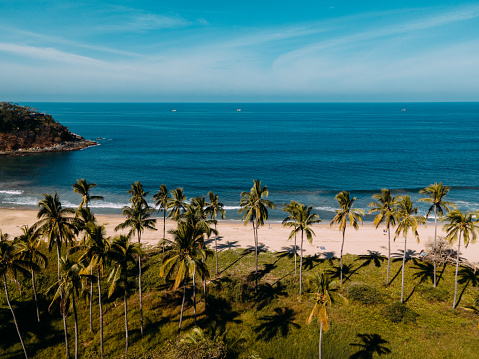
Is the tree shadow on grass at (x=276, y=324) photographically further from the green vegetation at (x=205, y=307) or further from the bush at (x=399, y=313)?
the bush at (x=399, y=313)

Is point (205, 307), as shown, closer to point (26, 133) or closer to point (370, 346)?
point (370, 346)

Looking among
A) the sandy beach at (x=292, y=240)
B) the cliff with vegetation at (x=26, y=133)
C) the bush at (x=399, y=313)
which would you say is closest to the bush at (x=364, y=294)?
the bush at (x=399, y=313)

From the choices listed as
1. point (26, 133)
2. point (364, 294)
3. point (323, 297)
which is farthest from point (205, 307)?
point (26, 133)

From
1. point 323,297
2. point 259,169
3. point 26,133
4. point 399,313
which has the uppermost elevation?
point 26,133

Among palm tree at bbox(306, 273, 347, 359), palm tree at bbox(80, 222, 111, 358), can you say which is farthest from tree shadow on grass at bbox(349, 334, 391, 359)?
palm tree at bbox(80, 222, 111, 358)

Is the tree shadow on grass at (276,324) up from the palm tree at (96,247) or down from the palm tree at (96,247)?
down

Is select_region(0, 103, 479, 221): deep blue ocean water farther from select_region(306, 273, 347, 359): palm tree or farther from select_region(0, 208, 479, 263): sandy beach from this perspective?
select_region(306, 273, 347, 359): palm tree

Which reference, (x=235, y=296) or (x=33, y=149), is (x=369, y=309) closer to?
(x=235, y=296)

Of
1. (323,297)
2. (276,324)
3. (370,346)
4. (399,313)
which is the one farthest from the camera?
(399,313)

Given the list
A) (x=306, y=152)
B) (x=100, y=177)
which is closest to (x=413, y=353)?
(x=100, y=177)
